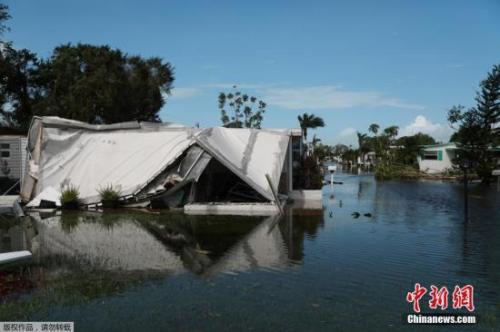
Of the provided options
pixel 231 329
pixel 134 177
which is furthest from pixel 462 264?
pixel 134 177

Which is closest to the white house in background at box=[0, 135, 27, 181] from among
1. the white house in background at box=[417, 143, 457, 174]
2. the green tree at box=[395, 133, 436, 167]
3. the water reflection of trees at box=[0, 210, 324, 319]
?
the water reflection of trees at box=[0, 210, 324, 319]

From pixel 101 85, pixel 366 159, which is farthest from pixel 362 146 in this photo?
pixel 101 85

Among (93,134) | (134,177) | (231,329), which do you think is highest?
(93,134)

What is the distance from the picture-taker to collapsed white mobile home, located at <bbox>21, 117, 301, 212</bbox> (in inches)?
733

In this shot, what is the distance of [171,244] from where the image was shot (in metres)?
11.5

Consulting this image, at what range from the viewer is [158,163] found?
19531 mm

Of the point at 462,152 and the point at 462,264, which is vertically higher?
the point at 462,152

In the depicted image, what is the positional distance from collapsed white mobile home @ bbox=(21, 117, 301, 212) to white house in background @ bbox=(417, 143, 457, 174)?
121 feet

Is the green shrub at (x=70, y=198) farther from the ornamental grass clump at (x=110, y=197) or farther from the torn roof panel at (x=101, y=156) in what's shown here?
the ornamental grass clump at (x=110, y=197)

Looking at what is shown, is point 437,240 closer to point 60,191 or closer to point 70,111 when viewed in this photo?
point 60,191

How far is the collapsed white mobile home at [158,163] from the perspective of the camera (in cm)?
1861

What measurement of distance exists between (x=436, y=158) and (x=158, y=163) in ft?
147

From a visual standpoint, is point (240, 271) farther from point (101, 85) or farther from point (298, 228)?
point (101, 85)

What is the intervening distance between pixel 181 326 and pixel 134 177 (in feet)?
45.4
